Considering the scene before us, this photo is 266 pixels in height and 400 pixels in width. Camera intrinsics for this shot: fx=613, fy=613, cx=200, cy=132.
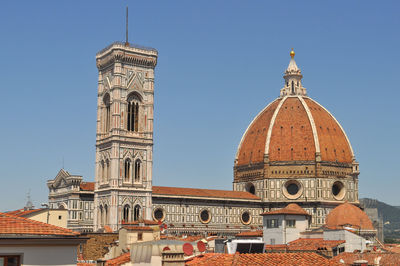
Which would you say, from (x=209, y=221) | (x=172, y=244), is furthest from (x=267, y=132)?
(x=172, y=244)

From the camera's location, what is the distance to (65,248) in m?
11.2

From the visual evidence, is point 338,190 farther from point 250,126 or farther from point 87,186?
point 87,186

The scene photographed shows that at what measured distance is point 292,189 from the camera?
109 m

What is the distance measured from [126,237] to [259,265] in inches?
675

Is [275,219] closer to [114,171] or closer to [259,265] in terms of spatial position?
[114,171]

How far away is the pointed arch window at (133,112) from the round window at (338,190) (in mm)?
40660

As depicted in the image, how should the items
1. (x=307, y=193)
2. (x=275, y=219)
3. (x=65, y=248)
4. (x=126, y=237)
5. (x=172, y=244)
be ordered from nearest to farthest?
(x=65, y=248) → (x=172, y=244) → (x=126, y=237) → (x=275, y=219) → (x=307, y=193)

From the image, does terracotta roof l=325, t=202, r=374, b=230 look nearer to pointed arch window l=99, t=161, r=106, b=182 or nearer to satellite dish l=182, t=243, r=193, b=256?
pointed arch window l=99, t=161, r=106, b=182

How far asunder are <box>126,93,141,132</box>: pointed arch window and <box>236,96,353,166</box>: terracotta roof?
3063 cm

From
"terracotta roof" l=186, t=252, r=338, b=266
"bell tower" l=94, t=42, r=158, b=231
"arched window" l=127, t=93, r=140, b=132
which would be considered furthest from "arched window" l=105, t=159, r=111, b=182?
"terracotta roof" l=186, t=252, r=338, b=266

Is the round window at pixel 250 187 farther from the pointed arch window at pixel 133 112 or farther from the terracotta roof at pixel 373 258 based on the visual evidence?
the terracotta roof at pixel 373 258

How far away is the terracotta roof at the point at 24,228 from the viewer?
1090cm

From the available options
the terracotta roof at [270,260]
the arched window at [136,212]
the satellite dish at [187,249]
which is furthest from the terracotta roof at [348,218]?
the terracotta roof at [270,260]

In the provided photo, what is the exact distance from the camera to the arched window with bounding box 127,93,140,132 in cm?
9000
